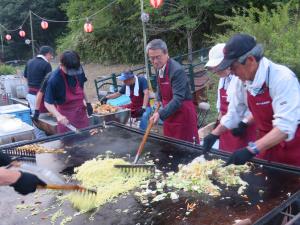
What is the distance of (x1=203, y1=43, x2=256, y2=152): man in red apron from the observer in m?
3.39

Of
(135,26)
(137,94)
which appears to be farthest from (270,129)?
(135,26)

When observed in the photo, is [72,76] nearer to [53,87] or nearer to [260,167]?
[53,87]

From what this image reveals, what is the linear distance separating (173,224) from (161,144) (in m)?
1.55

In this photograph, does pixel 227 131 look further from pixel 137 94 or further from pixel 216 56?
pixel 137 94

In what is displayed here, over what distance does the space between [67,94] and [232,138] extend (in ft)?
8.09

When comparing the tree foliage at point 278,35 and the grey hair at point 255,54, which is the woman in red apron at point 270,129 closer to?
the grey hair at point 255,54

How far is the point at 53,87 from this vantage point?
492 centimetres

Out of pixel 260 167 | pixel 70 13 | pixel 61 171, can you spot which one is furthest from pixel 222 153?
pixel 70 13

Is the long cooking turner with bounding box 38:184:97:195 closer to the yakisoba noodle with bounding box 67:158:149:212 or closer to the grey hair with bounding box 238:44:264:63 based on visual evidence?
the yakisoba noodle with bounding box 67:158:149:212

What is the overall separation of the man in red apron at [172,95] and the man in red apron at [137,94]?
1682 mm

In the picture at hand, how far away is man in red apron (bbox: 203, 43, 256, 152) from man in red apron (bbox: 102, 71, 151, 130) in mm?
2312

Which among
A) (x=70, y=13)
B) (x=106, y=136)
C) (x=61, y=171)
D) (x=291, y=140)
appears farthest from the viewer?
(x=70, y=13)

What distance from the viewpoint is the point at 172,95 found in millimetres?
4527

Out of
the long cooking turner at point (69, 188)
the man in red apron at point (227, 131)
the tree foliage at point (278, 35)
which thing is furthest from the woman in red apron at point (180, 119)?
the tree foliage at point (278, 35)
